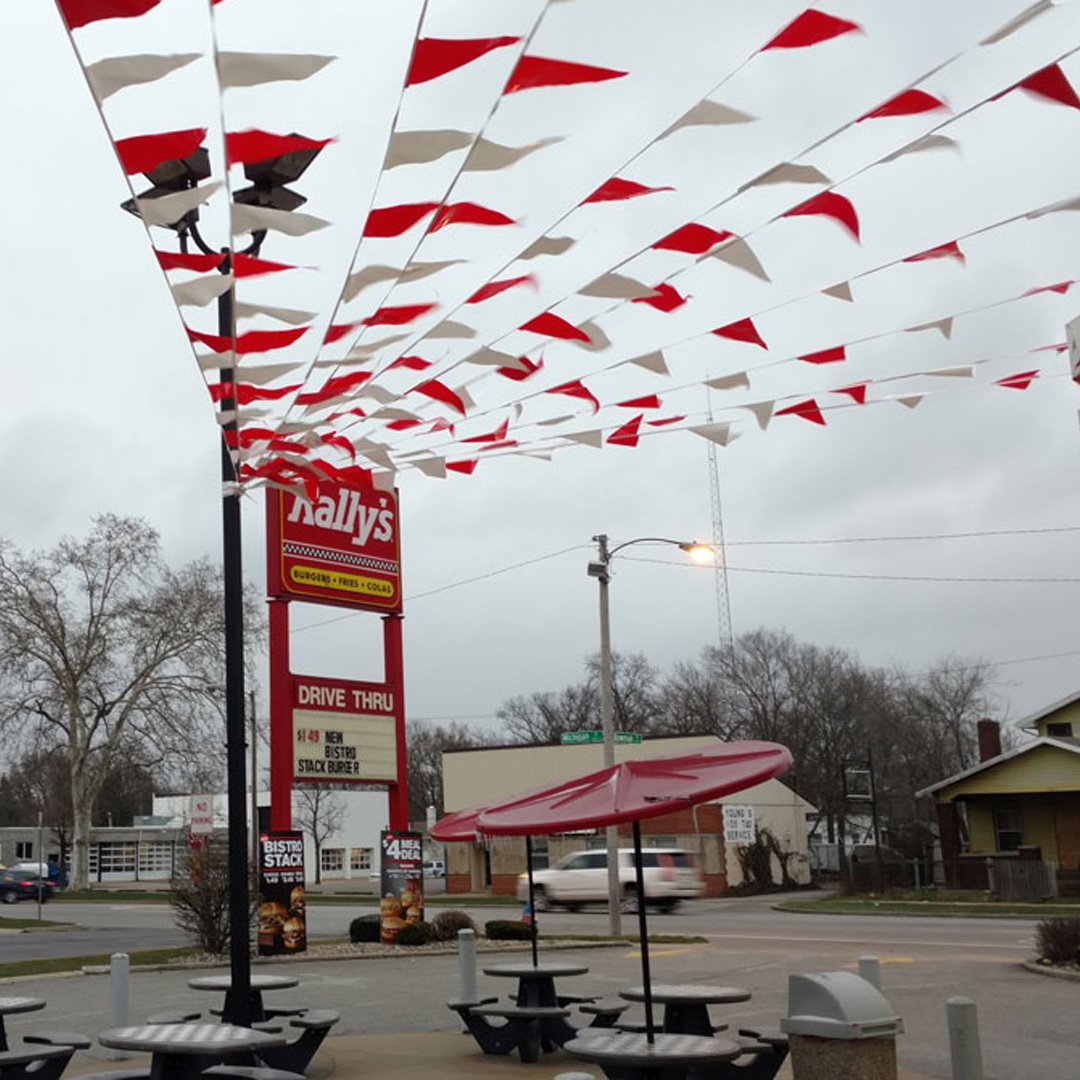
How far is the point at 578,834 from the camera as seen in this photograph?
4512 cm

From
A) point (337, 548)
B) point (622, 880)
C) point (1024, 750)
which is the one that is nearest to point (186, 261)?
point (337, 548)

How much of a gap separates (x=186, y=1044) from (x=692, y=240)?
16.7 ft

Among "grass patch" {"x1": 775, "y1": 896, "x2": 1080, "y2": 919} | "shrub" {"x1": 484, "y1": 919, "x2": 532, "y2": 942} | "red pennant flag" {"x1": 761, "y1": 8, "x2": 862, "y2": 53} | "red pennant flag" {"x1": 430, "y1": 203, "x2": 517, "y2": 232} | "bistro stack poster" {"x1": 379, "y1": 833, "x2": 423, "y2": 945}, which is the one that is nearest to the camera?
"red pennant flag" {"x1": 761, "y1": 8, "x2": 862, "y2": 53}

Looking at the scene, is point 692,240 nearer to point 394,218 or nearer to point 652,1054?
point 394,218

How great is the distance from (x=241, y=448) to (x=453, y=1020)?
638cm

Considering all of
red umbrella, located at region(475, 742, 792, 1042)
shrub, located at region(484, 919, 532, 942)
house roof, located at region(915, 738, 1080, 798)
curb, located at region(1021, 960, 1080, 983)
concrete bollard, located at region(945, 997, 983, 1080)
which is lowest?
curb, located at region(1021, 960, 1080, 983)

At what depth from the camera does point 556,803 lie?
787cm

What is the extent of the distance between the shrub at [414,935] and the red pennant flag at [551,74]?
18.8 m

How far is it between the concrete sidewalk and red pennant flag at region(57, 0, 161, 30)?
7746 millimetres

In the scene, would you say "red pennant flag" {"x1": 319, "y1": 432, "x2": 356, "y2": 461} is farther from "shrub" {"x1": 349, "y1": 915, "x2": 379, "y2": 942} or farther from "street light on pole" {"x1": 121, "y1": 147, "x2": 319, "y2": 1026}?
"shrub" {"x1": 349, "y1": 915, "x2": 379, "y2": 942}

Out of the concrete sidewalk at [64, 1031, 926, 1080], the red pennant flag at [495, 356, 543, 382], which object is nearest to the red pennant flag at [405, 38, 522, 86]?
the red pennant flag at [495, 356, 543, 382]

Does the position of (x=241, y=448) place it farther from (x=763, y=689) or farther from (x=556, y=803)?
(x=763, y=689)

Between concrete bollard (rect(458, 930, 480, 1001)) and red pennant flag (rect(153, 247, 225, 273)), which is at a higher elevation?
red pennant flag (rect(153, 247, 225, 273))

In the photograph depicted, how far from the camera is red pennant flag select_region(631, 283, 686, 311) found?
7.69 meters
